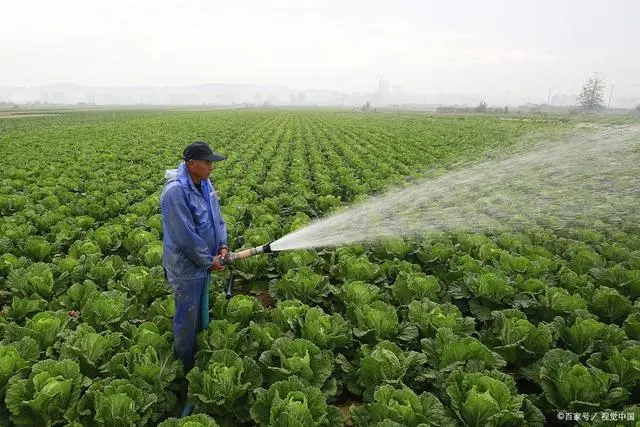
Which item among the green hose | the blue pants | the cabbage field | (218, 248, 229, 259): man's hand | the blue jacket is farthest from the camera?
the green hose

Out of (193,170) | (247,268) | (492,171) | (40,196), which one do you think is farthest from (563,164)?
(40,196)

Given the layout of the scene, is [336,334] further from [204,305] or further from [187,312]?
[187,312]

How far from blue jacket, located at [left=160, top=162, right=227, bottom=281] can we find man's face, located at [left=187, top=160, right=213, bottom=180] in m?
0.05

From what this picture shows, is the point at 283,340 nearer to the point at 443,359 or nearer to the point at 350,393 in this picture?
the point at 350,393

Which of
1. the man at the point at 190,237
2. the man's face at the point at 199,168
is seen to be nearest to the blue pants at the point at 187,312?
the man at the point at 190,237

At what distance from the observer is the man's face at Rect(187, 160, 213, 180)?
357cm

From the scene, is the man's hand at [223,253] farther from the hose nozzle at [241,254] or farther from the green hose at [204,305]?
the green hose at [204,305]

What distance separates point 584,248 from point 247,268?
15.4 ft

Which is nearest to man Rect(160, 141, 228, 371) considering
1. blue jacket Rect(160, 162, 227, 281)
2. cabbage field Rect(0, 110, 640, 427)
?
blue jacket Rect(160, 162, 227, 281)

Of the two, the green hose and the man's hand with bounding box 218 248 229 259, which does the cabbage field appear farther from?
the man's hand with bounding box 218 248 229 259

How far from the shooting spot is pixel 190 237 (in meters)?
3.50

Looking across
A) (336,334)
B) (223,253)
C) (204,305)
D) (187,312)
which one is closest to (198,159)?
(223,253)

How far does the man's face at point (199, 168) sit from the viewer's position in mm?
3572

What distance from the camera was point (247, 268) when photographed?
5.97 m
